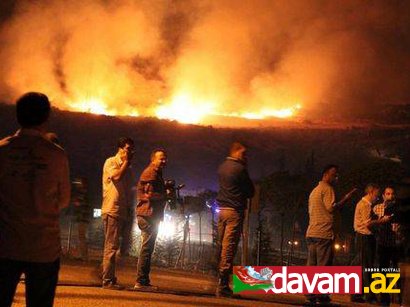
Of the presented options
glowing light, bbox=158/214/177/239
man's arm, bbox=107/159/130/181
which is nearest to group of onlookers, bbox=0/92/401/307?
man's arm, bbox=107/159/130/181

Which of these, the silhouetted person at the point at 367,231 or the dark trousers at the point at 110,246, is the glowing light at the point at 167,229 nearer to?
the silhouetted person at the point at 367,231

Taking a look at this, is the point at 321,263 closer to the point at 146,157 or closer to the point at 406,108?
the point at 146,157

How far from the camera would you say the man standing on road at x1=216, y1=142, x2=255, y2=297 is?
7.32 meters

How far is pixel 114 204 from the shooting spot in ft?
23.5

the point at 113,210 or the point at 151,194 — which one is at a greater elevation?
the point at 151,194

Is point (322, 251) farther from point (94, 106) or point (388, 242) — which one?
point (94, 106)

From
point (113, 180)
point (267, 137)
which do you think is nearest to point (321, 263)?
point (113, 180)

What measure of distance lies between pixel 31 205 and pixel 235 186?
4333 millimetres

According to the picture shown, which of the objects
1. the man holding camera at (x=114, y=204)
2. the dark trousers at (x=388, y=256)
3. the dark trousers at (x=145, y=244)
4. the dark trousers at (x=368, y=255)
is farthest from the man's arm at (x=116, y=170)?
the dark trousers at (x=388, y=256)

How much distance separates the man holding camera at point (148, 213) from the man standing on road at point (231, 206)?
0.84 m

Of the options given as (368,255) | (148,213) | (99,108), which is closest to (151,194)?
(148,213)

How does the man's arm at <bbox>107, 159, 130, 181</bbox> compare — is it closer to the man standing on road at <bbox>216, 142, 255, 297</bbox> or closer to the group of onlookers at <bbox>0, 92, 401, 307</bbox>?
the group of onlookers at <bbox>0, 92, 401, 307</bbox>

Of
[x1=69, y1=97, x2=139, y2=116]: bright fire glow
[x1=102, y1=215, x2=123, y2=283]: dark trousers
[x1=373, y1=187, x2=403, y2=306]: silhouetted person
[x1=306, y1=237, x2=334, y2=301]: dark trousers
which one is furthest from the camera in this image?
[x1=69, y1=97, x2=139, y2=116]: bright fire glow

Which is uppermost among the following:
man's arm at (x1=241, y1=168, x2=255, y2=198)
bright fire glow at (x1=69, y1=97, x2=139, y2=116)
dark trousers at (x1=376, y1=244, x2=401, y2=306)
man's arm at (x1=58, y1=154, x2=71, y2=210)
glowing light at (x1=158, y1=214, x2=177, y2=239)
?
bright fire glow at (x1=69, y1=97, x2=139, y2=116)
